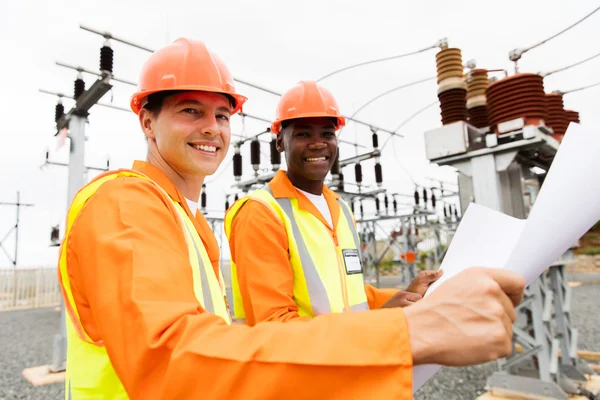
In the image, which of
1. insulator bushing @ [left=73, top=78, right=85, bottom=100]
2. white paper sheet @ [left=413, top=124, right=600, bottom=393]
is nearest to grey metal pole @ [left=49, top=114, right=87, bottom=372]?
insulator bushing @ [left=73, top=78, right=85, bottom=100]

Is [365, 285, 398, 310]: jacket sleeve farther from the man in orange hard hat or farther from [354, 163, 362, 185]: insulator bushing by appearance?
[354, 163, 362, 185]: insulator bushing

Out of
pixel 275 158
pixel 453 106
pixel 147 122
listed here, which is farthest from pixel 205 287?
pixel 275 158

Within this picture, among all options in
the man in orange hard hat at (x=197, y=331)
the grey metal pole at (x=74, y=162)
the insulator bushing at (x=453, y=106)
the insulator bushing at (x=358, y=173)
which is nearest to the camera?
the man in orange hard hat at (x=197, y=331)

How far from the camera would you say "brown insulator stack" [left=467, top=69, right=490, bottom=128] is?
3.40 metres

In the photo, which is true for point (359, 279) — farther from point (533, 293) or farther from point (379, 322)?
point (533, 293)

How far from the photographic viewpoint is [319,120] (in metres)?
2.06

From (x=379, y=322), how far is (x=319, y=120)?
1634 millimetres

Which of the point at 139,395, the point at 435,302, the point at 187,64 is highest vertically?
the point at 187,64

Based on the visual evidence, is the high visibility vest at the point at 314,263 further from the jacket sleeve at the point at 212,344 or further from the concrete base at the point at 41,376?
the concrete base at the point at 41,376

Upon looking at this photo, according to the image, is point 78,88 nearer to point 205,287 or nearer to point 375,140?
point 375,140

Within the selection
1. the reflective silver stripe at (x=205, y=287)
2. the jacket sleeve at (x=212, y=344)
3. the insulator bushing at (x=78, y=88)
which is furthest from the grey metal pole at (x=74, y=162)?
the jacket sleeve at (x=212, y=344)

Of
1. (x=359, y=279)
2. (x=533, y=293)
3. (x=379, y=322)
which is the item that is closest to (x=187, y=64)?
(x=379, y=322)

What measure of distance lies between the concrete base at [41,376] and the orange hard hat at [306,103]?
15.4 feet

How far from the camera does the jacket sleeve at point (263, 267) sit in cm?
137
